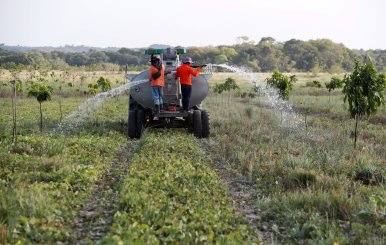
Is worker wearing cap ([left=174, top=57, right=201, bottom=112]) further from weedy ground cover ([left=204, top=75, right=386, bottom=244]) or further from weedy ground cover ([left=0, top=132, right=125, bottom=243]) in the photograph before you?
weedy ground cover ([left=0, top=132, right=125, bottom=243])

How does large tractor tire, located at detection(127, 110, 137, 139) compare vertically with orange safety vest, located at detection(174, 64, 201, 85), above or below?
below

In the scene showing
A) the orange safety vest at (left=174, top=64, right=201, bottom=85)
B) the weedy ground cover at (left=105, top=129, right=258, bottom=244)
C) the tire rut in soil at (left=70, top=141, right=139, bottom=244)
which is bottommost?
the tire rut in soil at (left=70, top=141, right=139, bottom=244)

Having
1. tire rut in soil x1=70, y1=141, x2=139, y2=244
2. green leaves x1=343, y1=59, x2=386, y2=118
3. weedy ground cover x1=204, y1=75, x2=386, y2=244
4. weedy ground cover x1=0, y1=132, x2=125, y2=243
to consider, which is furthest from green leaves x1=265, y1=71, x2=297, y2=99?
tire rut in soil x1=70, y1=141, x2=139, y2=244

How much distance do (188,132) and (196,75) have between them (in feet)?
8.62

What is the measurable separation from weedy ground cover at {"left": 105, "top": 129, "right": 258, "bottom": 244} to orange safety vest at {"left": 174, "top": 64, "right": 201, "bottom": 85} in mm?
4618

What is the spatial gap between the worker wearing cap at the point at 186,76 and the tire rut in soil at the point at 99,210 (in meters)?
5.27

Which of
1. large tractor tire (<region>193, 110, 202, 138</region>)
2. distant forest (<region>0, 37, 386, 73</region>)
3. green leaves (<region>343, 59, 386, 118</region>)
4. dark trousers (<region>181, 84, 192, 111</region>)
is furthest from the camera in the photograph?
distant forest (<region>0, 37, 386, 73</region>)

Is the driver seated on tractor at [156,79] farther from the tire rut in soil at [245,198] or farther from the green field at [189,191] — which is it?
the tire rut in soil at [245,198]

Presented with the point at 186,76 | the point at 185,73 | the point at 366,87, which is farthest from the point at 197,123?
the point at 366,87

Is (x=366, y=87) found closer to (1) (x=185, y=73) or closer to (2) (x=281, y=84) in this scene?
(1) (x=185, y=73)

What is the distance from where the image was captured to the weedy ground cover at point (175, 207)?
6.72 metres

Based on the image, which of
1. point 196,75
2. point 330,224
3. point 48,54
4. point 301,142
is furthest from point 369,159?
point 48,54

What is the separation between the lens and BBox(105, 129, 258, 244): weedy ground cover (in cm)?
672

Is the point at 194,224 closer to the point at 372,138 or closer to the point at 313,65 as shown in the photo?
the point at 372,138
